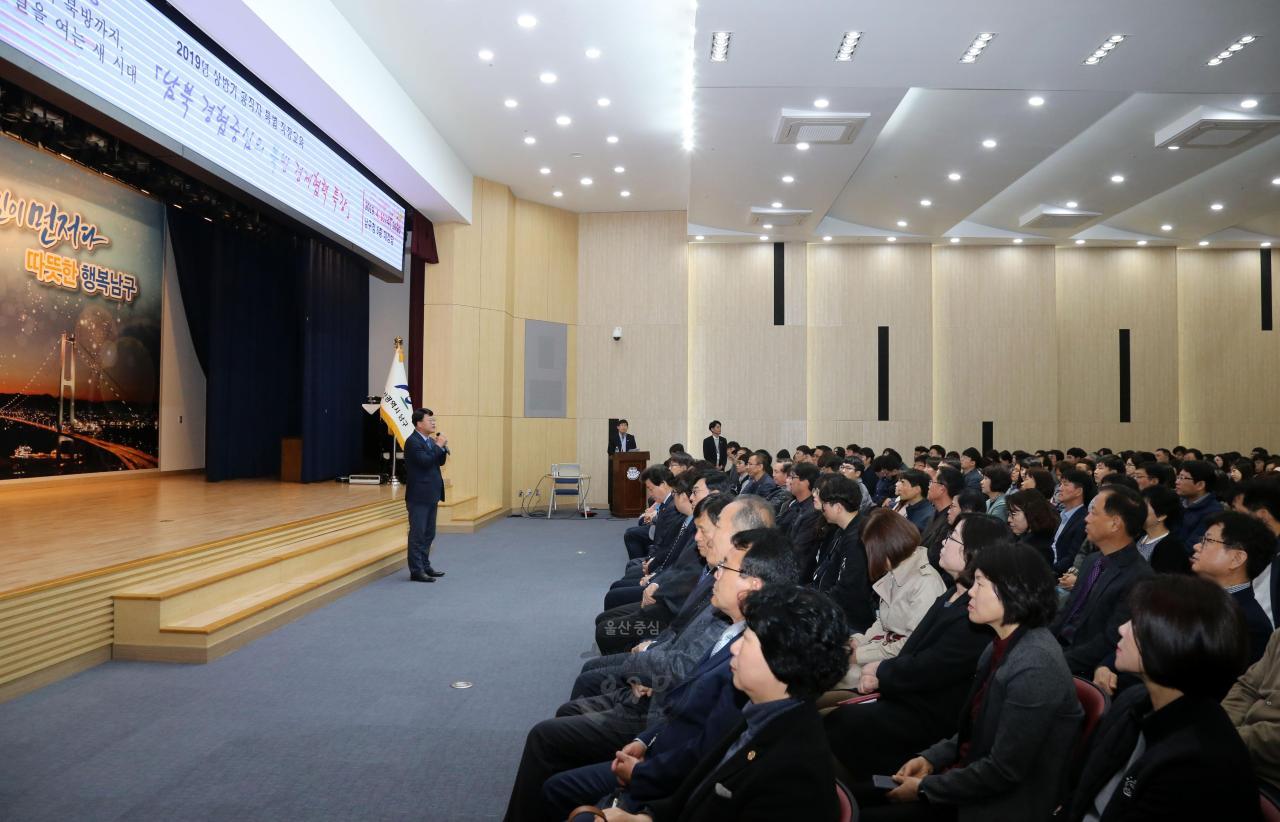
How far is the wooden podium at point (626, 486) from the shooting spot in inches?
468

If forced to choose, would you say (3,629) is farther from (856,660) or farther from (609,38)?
(609,38)

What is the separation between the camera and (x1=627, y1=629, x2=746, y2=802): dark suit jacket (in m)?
1.94

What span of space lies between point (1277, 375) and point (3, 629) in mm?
16403

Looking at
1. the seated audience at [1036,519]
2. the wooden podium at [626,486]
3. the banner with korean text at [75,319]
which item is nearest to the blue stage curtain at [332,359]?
the banner with korean text at [75,319]

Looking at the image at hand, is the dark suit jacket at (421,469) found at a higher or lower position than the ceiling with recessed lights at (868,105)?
lower

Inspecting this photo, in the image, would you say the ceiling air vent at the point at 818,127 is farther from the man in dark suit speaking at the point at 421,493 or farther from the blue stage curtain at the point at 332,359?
the blue stage curtain at the point at 332,359

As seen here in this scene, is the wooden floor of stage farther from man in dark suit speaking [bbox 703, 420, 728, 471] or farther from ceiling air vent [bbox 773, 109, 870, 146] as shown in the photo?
ceiling air vent [bbox 773, 109, 870, 146]

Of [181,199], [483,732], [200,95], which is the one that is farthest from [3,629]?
[181,199]

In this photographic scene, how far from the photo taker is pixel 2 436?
8.48 meters

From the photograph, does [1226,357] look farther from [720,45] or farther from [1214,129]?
[720,45]

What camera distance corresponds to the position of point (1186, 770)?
146 centimetres

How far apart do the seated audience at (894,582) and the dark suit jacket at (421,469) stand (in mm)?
4450

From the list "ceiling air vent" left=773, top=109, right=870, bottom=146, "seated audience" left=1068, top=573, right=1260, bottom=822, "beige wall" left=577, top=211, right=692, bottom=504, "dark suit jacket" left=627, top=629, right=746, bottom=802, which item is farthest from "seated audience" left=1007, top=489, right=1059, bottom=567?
"beige wall" left=577, top=211, right=692, bottom=504

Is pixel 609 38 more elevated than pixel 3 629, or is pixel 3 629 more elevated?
pixel 609 38
